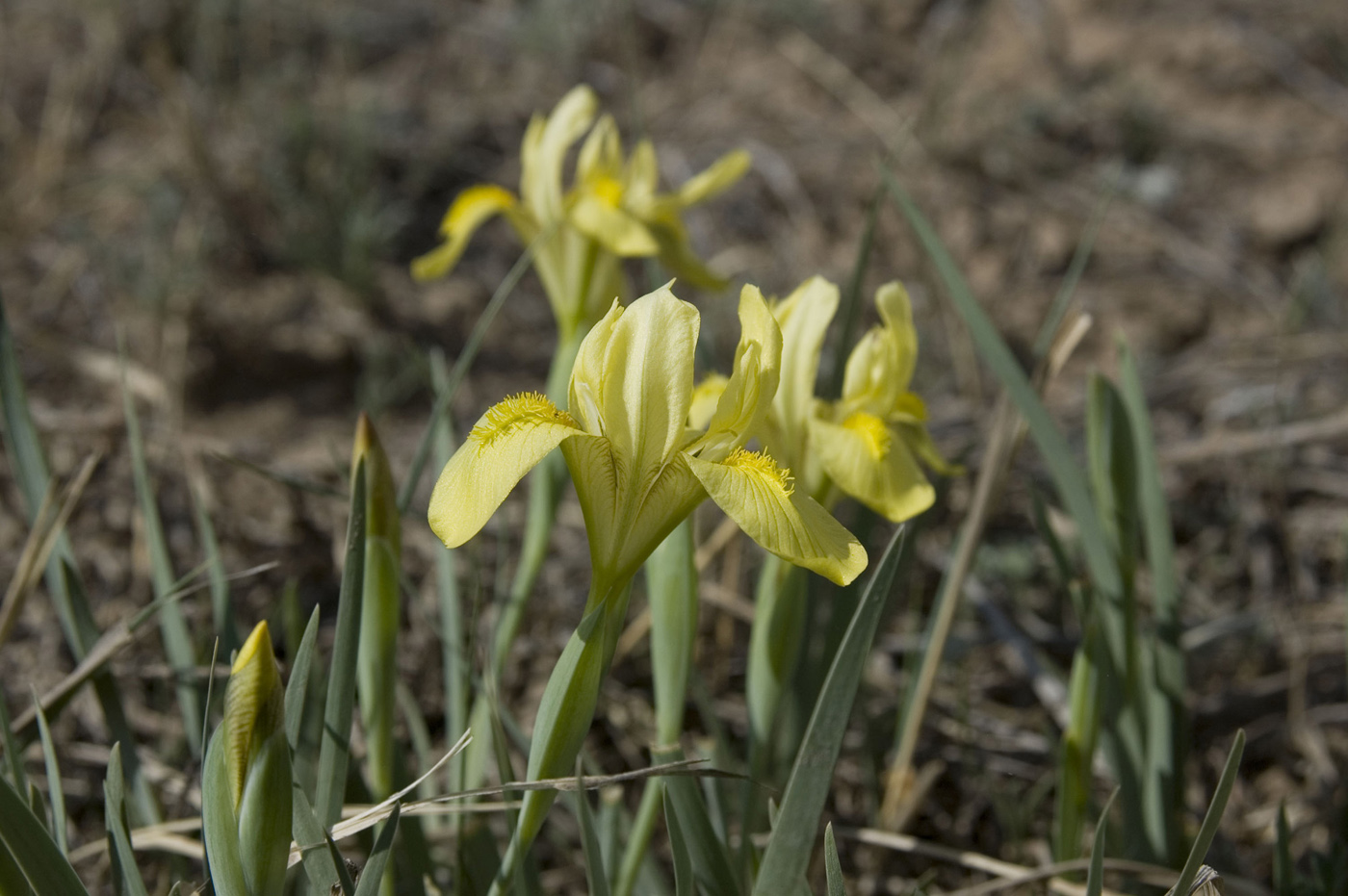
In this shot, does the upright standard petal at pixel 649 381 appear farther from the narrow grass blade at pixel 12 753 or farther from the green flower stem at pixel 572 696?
the narrow grass blade at pixel 12 753

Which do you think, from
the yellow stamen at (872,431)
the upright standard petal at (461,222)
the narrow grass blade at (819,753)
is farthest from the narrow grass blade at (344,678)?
the upright standard petal at (461,222)

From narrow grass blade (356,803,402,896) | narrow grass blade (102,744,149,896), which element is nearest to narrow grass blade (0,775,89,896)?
narrow grass blade (102,744,149,896)

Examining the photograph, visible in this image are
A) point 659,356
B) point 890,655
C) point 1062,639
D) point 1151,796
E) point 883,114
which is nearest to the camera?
point 659,356

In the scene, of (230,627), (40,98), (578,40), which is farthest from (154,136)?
(230,627)

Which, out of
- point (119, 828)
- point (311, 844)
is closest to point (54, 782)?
point (119, 828)

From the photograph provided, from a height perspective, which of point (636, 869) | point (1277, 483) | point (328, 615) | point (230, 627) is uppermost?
point (230, 627)

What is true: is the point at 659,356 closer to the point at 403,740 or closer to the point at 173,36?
the point at 403,740

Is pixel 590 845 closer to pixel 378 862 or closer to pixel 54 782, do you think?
pixel 378 862
